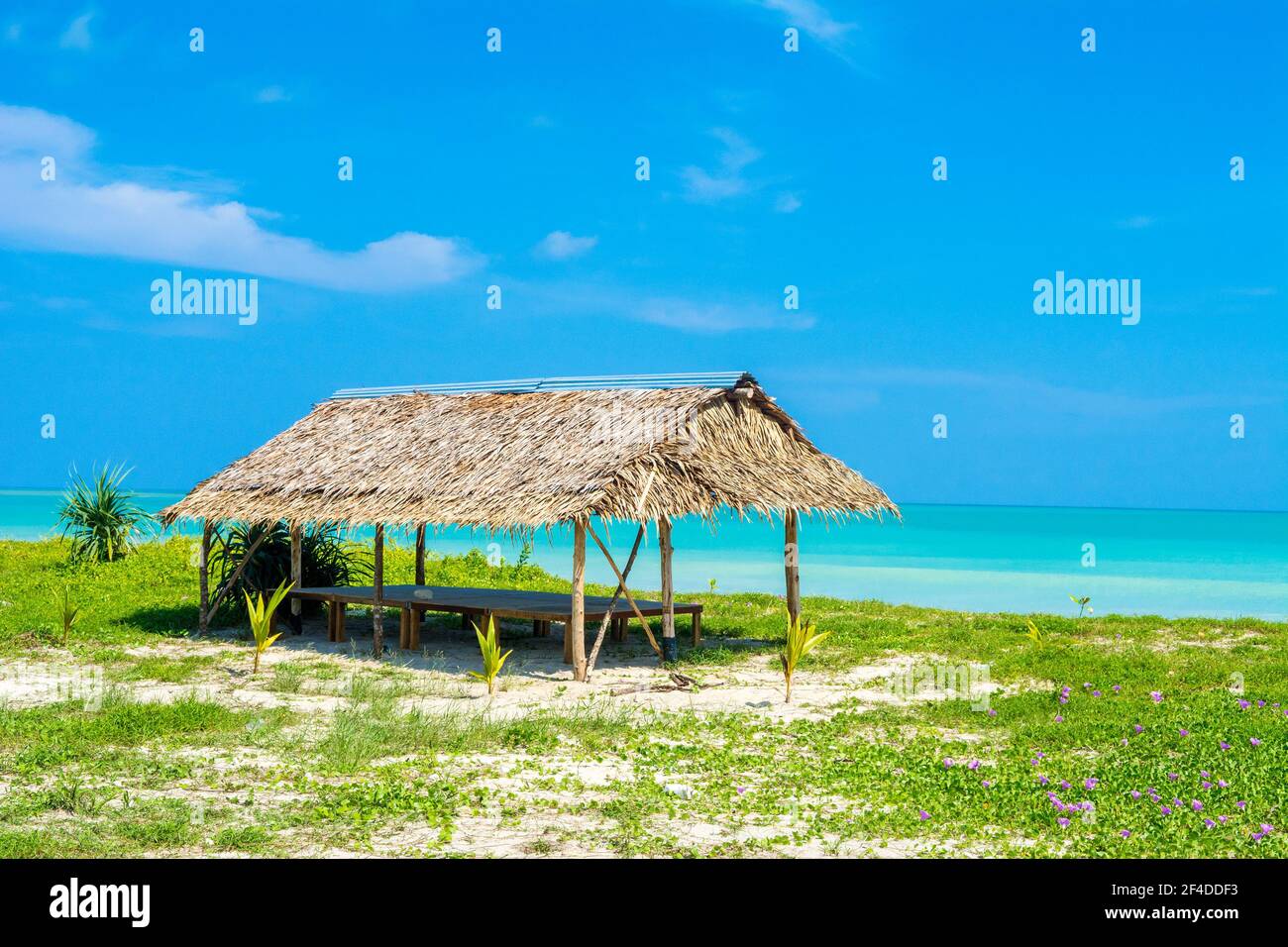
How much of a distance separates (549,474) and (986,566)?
33349 millimetres

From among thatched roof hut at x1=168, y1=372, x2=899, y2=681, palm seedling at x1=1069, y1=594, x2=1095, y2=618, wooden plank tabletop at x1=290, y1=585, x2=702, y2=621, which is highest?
thatched roof hut at x1=168, y1=372, x2=899, y2=681

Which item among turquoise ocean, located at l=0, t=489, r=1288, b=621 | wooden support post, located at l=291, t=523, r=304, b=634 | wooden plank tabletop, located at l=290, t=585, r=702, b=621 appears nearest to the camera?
wooden plank tabletop, located at l=290, t=585, r=702, b=621

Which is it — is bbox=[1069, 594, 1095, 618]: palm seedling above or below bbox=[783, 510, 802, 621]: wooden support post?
below

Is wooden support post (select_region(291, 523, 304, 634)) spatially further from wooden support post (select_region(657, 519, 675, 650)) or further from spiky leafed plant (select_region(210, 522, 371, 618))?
wooden support post (select_region(657, 519, 675, 650))

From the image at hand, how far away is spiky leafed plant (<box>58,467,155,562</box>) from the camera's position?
71.4ft

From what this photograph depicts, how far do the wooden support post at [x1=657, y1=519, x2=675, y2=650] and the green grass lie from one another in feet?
2.17

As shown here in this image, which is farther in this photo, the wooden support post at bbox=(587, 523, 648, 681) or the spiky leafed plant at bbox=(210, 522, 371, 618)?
the spiky leafed plant at bbox=(210, 522, 371, 618)

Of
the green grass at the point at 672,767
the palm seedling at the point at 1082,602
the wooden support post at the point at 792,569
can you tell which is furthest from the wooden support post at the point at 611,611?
the palm seedling at the point at 1082,602

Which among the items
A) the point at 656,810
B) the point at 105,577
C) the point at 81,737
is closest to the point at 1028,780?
the point at 656,810

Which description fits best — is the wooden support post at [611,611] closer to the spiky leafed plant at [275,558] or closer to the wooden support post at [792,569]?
the wooden support post at [792,569]

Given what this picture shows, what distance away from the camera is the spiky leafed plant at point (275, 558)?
1646cm

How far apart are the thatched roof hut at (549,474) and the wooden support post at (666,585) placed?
3 cm

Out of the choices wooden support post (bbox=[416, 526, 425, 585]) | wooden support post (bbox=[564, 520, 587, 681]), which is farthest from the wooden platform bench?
wooden support post (bbox=[416, 526, 425, 585])

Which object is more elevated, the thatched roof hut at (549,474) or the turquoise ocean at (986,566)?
the thatched roof hut at (549,474)
